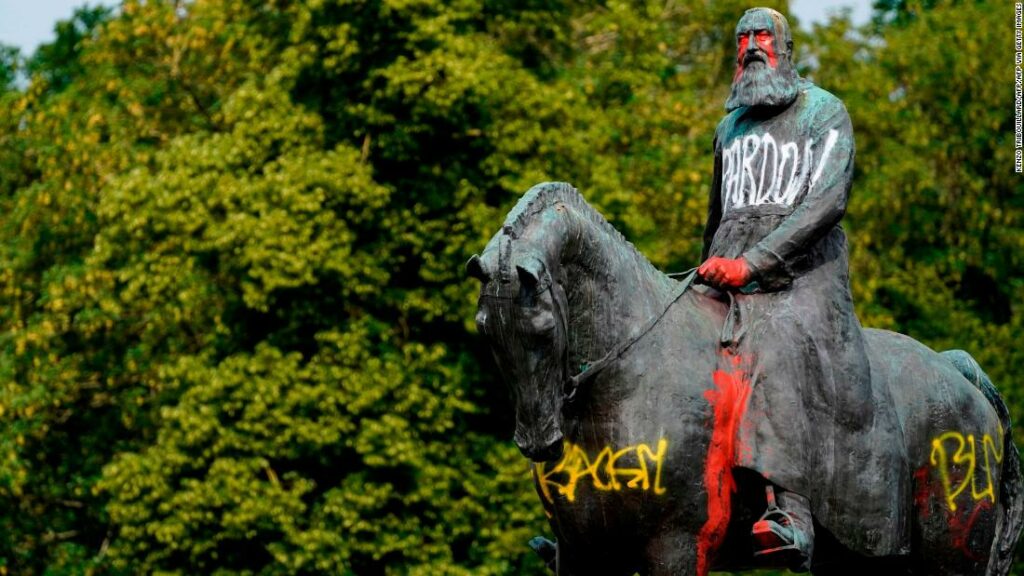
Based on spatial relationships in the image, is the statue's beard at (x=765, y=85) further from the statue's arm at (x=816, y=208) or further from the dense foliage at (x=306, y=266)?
the dense foliage at (x=306, y=266)

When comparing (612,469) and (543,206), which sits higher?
(543,206)

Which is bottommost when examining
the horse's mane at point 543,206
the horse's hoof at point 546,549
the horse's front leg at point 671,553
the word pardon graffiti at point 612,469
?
the horse's front leg at point 671,553

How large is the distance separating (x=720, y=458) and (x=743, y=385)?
0.36 meters

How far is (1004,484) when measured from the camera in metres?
9.88

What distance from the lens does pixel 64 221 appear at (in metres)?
28.2

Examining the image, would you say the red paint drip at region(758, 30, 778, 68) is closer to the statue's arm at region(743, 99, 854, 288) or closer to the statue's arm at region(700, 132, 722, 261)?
the statue's arm at region(743, 99, 854, 288)

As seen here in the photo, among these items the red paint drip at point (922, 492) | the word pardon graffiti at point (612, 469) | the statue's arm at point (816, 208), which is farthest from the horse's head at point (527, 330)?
the red paint drip at point (922, 492)

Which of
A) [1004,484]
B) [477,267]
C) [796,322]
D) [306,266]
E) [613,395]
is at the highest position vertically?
[306,266]

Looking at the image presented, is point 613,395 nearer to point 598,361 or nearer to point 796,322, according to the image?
point 598,361

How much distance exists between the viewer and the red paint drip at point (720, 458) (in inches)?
323

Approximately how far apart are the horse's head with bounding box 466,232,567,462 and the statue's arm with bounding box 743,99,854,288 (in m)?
1.22

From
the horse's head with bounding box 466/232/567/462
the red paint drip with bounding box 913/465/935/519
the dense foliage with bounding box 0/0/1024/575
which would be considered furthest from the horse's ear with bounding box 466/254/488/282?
the dense foliage with bounding box 0/0/1024/575

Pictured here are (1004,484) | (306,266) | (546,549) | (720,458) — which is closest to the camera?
(720,458)

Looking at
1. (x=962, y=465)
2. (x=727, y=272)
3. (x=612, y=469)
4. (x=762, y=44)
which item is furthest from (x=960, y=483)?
(x=762, y=44)
